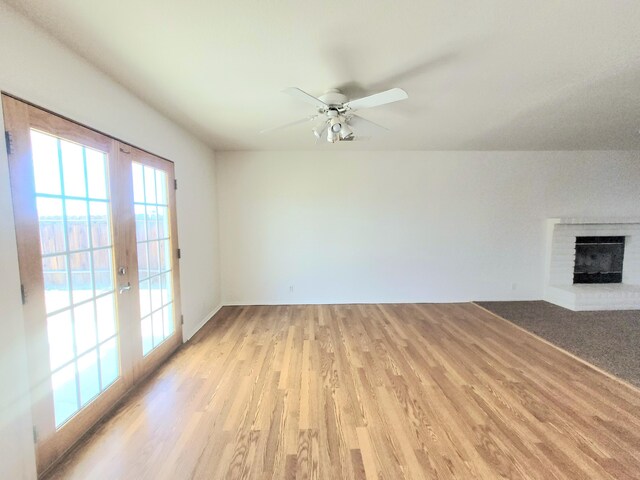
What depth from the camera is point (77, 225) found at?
178 cm

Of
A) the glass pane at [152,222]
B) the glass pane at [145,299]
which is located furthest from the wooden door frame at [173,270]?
the glass pane at [152,222]

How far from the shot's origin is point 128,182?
2275mm

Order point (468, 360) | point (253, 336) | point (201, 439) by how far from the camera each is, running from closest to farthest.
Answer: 1. point (201, 439)
2. point (468, 360)
3. point (253, 336)

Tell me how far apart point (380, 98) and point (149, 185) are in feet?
7.45

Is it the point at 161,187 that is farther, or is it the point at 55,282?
the point at 161,187

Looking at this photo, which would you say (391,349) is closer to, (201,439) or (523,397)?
(523,397)

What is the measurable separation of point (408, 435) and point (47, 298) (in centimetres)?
241

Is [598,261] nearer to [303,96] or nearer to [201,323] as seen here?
[303,96]

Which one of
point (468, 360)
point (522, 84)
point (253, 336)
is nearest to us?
point (522, 84)

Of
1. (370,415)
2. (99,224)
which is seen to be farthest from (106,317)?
(370,415)

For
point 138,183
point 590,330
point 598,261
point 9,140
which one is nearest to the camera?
point 9,140

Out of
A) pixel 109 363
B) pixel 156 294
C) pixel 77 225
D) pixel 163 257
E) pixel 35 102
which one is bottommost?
pixel 109 363

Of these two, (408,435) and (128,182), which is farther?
(128,182)

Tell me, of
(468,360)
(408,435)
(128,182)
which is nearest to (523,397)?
(468,360)
